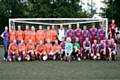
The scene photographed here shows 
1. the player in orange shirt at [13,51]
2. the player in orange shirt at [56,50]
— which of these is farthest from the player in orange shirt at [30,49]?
the player in orange shirt at [56,50]

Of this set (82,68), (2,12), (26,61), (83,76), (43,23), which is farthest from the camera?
(2,12)

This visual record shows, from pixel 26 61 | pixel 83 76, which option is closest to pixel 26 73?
pixel 83 76

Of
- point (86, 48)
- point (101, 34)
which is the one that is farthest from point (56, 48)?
point (101, 34)

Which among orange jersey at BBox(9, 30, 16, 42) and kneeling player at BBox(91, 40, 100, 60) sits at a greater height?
orange jersey at BBox(9, 30, 16, 42)

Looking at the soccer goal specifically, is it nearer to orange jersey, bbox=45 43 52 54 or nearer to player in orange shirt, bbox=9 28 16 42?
player in orange shirt, bbox=9 28 16 42

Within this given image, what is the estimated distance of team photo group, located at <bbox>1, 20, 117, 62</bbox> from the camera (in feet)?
77.8

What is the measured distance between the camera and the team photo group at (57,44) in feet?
77.8

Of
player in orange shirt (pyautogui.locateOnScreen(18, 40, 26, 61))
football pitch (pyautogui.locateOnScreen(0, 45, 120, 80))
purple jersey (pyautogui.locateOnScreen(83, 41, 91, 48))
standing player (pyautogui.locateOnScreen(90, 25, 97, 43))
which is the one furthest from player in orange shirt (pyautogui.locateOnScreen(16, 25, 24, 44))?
standing player (pyautogui.locateOnScreen(90, 25, 97, 43))

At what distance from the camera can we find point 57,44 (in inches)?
942

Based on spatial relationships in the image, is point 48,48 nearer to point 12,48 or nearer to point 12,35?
point 12,48

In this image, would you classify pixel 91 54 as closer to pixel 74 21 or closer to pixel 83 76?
pixel 74 21

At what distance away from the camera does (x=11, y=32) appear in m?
24.0

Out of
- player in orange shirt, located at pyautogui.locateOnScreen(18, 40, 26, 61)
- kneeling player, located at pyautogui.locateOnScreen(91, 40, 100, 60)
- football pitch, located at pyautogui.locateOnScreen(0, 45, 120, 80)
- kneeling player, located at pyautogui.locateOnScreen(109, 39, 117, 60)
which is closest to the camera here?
football pitch, located at pyautogui.locateOnScreen(0, 45, 120, 80)

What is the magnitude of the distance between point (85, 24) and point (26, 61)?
4.65m
